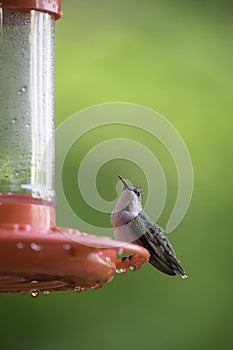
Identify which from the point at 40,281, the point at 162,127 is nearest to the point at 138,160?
the point at 162,127

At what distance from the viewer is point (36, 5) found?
423 centimetres

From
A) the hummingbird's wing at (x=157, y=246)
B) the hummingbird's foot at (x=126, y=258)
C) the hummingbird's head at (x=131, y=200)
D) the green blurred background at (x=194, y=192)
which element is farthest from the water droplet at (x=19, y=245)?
the green blurred background at (x=194, y=192)

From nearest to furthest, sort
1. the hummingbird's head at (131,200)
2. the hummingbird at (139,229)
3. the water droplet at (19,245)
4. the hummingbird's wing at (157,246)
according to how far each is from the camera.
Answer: the water droplet at (19,245) → the hummingbird at (139,229) → the hummingbird's head at (131,200) → the hummingbird's wing at (157,246)

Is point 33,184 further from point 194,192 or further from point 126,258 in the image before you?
point 194,192

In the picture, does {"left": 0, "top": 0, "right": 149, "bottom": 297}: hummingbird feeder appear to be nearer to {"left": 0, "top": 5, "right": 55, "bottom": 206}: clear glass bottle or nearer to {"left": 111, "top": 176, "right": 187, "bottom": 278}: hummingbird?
{"left": 0, "top": 5, "right": 55, "bottom": 206}: clear glass bottle

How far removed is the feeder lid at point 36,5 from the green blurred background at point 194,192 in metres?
2.44

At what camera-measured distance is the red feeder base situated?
3727mm

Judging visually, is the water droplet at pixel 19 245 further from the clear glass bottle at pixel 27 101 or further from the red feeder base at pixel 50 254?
the clear glass bottle at pixel 27 101

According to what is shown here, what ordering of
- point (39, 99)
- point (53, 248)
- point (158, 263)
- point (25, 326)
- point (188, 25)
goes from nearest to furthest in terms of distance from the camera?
point (53, 248) < point (39, 99) < point (158, 263) < point (25, 326) < point (188, 25)

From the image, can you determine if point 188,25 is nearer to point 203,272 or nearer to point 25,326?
point 203,272

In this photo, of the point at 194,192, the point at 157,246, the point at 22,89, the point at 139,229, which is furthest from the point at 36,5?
the point at 194,192

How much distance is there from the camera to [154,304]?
23.2ft

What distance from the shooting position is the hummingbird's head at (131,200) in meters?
4.94

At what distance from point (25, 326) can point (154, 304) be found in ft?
2.26
